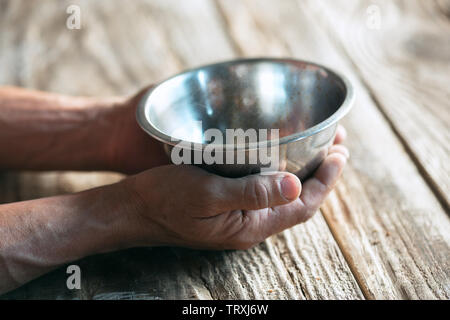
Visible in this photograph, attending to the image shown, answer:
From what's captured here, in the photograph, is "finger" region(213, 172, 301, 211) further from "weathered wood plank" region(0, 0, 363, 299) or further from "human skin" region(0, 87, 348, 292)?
"weathered wood plank" region(0, 0, 363, 299)

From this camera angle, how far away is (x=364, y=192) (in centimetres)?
83

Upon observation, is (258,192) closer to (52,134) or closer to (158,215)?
(158,215)

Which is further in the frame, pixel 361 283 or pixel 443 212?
pixel 443 212

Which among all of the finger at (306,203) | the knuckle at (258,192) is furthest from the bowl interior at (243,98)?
the knuckle at (258,192)

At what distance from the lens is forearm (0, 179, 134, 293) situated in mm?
681

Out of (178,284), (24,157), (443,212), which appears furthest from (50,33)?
(443,212)

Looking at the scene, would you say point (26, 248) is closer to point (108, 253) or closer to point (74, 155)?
point (108, 253)

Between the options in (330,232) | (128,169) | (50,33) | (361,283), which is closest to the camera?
(361,283)

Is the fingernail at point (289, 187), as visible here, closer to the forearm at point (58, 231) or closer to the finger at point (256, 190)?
the finger at point (256, 190)

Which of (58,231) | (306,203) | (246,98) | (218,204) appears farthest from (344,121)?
(58,231)

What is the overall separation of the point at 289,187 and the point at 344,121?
42 cm

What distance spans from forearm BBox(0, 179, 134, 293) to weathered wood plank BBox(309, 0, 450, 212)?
48 centimetres

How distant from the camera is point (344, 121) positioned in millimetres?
1008

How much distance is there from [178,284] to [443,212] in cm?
39
